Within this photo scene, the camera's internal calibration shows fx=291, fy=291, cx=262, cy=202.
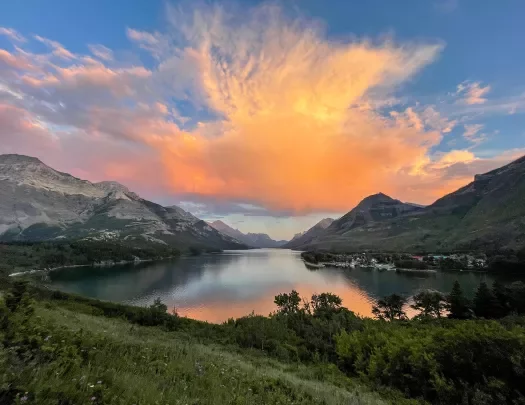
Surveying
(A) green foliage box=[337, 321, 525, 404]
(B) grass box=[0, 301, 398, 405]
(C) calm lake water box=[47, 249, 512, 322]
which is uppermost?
(B) grass box=[0, 301, 398, 405]

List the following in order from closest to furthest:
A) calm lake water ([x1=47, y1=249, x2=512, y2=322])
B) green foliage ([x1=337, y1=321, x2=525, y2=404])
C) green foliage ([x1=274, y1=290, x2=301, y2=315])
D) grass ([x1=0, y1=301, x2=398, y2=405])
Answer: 1. grass ([x1=0, y1=301, x2=398, y2=405])
2. green foliage ([x1=337, y1=321, x2=525, y2=404])
3. green foliage ([x1=274, y1=290, x2=301, y2=315])
4. calm lake water ([x1=47, y1=249, x2=512, y2=322])

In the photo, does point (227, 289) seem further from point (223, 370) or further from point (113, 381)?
point (113, 381)

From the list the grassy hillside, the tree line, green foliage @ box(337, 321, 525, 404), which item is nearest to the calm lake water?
the tree line

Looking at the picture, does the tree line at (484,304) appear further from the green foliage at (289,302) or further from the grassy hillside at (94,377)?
the grassy hillside at (94,377)

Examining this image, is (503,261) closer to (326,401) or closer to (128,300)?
(128,300)

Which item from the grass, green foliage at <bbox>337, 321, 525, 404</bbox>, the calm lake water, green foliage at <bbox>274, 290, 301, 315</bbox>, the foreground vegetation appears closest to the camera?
the grass

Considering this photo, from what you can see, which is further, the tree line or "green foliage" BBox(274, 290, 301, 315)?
"green foliage" BBox(274, 290, 301, 315)

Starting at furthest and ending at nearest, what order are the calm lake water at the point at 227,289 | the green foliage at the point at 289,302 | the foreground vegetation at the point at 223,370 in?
1. the calm lake water at the point at 227,289
2. the green foliage at the point at 289,302
3. the foreground vegetation at the point at 223,370

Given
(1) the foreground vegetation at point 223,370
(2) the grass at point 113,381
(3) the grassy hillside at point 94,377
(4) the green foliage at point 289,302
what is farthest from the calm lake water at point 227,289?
(3) the grassy hillside at point 94,377

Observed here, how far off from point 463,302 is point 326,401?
89.6 metres

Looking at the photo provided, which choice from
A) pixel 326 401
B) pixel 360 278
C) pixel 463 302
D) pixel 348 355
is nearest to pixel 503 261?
pixel 360 278

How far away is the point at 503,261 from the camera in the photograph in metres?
186

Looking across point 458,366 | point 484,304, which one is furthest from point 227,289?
point 458,366

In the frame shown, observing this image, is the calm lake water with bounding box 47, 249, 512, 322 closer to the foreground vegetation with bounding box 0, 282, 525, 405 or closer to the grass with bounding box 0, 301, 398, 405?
the foreground vegetation with bounding box 0, 282, 525, 405
